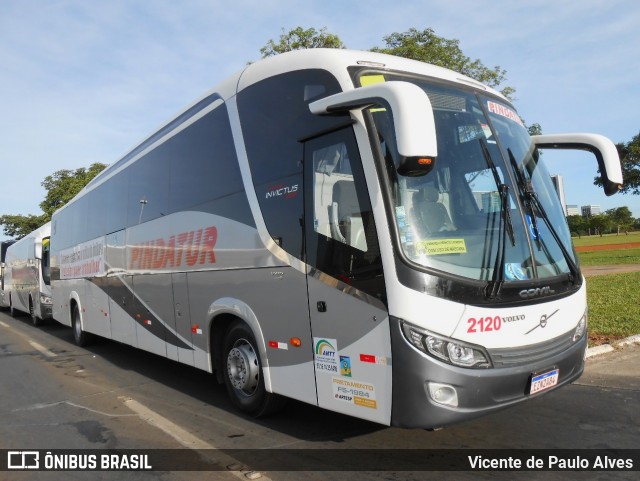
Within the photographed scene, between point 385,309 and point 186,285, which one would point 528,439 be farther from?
point 186,285

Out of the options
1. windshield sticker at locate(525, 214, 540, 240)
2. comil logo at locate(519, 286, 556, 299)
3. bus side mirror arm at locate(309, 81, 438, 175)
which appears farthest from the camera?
windshield sticker at locate(525, 214, 540, 240)

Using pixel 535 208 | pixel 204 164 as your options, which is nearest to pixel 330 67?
pixel 535 208

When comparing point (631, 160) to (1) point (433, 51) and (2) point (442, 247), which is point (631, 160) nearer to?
(1) point (433, 51)

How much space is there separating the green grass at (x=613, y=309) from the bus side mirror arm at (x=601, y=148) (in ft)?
12.3

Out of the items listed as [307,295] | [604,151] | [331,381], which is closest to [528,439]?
[331,381]

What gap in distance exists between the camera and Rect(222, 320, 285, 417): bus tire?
5133 millimetres

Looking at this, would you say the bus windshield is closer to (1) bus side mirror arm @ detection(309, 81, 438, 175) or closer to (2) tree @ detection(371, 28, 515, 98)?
(1) bus side mirror arm @ detection(309, 81, 438, 175)

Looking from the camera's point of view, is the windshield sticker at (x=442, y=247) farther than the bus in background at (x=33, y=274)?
No

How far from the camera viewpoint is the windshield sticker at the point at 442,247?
11.9 feet

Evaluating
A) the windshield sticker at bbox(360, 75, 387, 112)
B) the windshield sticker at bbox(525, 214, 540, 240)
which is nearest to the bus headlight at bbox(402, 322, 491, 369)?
the windshield sticker at bbox(525, 214, 540, 240)

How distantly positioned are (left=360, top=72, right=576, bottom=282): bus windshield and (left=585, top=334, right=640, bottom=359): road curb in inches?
132

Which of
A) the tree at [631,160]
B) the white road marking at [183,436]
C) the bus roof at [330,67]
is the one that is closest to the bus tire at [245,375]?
the white road marking at [183,436]

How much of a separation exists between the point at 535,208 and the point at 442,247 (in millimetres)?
1134

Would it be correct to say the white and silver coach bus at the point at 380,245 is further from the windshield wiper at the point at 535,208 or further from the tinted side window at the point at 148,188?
the tinted side window at the point at 148,188
